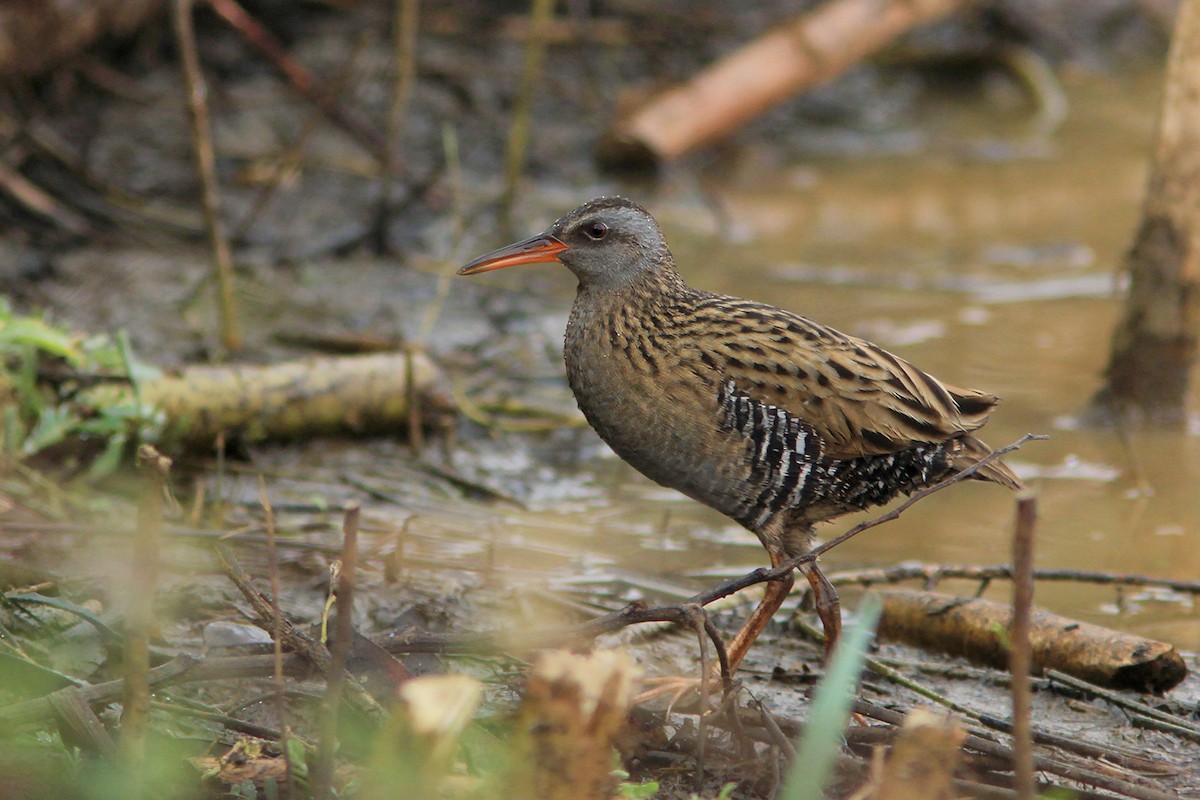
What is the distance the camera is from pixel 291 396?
4.75 metres

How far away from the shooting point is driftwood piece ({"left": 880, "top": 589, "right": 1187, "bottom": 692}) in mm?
3318

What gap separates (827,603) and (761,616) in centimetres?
17

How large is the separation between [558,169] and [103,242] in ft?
9.08

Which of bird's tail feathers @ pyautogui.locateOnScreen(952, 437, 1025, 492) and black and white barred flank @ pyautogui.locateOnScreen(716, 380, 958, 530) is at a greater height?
bird's tail feathers @ pyautogui.locateOnScreen(952, 437, 1025, 492)

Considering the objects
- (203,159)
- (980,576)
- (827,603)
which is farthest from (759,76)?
(827,603)

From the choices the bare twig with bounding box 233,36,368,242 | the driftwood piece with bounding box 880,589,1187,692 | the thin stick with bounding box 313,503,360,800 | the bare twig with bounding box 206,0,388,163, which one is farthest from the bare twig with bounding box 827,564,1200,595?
the bare twig with bounding box 206,0,388,163

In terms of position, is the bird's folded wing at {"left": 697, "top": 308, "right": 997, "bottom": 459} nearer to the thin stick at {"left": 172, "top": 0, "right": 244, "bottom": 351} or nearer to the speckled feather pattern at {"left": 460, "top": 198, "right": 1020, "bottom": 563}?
the speckled feather pattern at {"left": 460, "top": 198, "right": 1020, "bottom": 563}

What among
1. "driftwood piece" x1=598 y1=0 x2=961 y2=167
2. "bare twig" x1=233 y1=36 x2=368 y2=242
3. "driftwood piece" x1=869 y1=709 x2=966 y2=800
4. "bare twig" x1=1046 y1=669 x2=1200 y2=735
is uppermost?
"driftwood piece" x1=598 y1=0 x2=961 y2=167

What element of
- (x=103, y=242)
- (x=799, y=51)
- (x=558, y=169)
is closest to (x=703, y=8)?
(x=799, y=51)

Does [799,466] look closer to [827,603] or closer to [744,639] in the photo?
[827,603]

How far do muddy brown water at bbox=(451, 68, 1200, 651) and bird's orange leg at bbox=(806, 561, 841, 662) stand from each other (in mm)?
685

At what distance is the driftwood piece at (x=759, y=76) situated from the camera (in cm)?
817

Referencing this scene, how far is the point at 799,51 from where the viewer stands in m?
8.70

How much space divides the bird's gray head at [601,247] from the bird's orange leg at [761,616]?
2.54 ft
